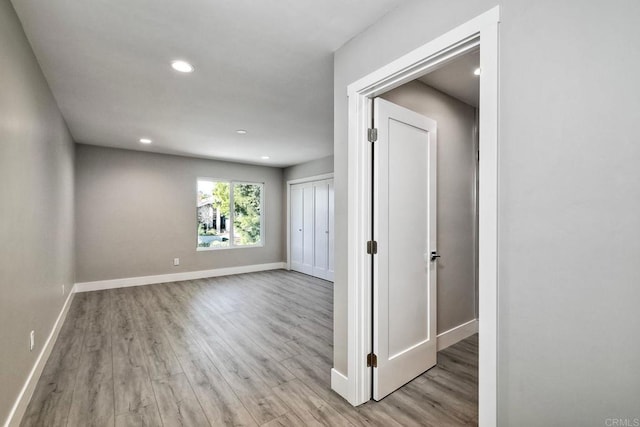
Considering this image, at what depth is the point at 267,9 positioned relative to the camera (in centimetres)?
172

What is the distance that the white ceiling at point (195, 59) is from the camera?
174 centimetres

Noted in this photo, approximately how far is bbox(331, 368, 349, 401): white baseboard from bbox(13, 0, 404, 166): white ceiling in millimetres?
2372

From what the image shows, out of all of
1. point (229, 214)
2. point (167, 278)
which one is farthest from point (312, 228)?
point (167, 278)

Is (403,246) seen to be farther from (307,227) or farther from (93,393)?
(307,227)

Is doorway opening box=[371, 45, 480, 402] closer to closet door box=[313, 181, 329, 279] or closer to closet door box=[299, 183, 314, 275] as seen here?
closet door box=[313, 181, 329, 279]

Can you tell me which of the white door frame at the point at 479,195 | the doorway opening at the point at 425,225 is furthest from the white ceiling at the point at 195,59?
the doorway opening at the point at 425,225

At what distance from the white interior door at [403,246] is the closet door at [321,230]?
3.75m

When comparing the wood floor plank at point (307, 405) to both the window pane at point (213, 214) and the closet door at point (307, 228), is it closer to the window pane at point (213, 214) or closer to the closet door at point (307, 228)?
the closet door at point (307, 228)

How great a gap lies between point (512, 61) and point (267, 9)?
1.34 m

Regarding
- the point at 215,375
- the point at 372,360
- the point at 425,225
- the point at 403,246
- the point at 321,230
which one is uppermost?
the point at 425,225

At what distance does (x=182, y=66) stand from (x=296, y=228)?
4.90 meters

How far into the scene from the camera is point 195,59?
2.28 m

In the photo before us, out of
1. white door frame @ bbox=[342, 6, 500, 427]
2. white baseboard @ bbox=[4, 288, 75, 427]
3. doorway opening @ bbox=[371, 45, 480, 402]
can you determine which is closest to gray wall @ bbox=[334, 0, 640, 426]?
white door frame @ bbox=[342, 6, 500, 427]

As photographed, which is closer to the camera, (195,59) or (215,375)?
(195,59)
